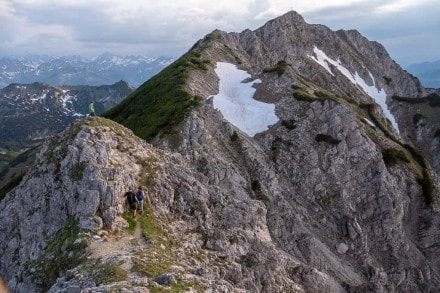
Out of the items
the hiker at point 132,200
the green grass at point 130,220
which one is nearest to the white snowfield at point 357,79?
the hiker at point 132,200

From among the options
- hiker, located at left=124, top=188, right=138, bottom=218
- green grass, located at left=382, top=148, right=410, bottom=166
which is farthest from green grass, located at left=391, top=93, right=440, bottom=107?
hiker, located at left=124, top=188, right=138, bottom=218

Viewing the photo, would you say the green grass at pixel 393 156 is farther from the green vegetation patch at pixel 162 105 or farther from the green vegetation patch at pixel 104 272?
the green vegetation patch at pixel 104 272

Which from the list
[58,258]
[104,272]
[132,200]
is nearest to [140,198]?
[132,200]

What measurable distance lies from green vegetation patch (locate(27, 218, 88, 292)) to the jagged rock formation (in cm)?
12

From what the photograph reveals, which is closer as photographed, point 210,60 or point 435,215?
point 435,215

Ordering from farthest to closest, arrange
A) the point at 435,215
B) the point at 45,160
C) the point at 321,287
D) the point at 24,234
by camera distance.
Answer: the point at 435,215, the point at 321,287, the point at 45,160, the point at 24,234

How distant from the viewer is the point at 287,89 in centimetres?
8075

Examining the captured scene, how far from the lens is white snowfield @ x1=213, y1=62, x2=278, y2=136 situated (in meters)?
72.9

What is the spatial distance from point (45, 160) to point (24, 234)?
6.79 m

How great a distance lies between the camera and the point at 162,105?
71000 millimetres

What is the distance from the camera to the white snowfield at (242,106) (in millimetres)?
72875

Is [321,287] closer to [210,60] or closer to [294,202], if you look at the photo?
[294,202]

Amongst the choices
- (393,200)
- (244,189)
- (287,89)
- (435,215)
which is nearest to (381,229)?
(393,200)

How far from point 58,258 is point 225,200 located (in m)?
17.1
